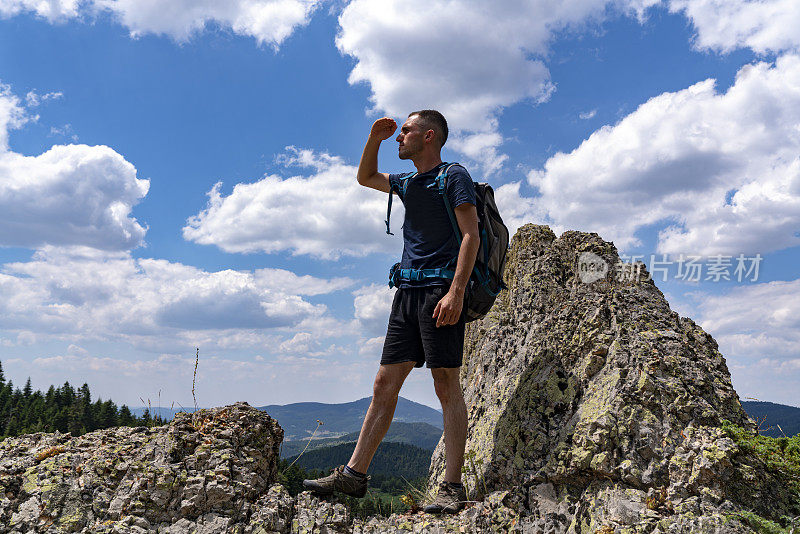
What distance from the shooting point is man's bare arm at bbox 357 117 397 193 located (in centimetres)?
625

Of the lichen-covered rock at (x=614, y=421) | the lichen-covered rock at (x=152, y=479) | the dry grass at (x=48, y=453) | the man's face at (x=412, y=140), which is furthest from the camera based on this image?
the man's face at (x=412, y=140)

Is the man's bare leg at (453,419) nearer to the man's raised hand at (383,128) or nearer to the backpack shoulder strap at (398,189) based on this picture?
the backpack shoulder strap at (398,189)

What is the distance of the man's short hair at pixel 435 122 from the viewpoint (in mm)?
5984

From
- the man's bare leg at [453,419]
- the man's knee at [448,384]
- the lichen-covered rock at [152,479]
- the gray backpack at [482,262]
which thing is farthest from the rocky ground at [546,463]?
the gray backpack at [482,262]

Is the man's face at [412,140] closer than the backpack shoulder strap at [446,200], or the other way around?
the backpack shoulder strap at [446,200]

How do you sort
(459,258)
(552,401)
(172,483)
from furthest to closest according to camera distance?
(552,401)
(459,258)
(172,483)

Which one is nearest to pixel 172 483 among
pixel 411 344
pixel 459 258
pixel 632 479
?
pixel 411 344

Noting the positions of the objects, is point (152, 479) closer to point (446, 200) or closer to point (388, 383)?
point (388, 383)

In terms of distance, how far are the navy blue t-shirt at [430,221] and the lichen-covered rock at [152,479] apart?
261 centimetres

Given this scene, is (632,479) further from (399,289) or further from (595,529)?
(399,289)

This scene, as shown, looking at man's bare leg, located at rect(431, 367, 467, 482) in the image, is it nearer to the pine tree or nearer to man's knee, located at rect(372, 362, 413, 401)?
man's knee, located at rect(372, 362, 413, 401)

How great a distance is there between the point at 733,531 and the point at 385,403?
332 centimetres

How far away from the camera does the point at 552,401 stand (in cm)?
557

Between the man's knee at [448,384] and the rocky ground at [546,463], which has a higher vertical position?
the man's knee at [448,384]
